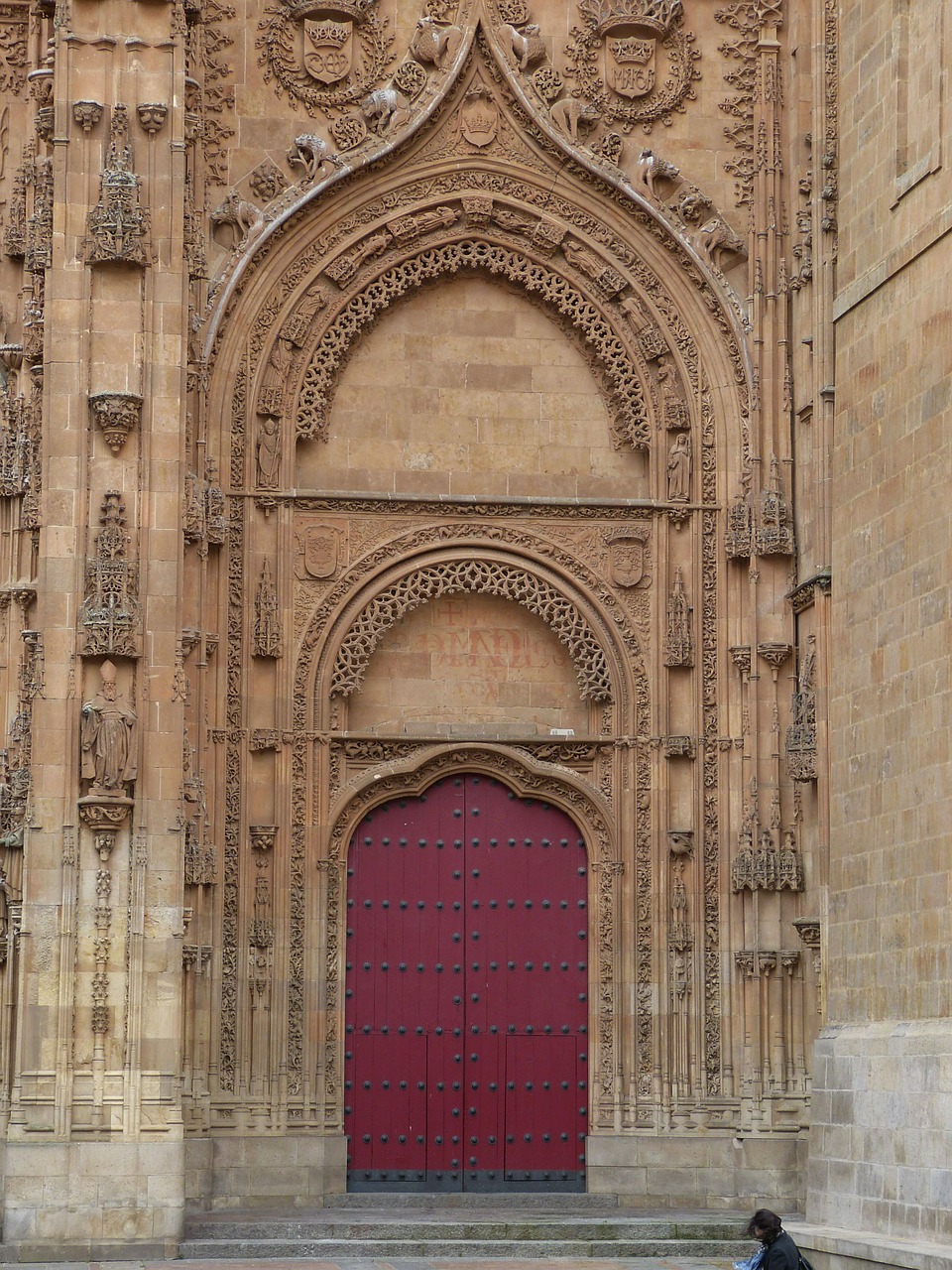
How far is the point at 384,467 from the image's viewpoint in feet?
66.5

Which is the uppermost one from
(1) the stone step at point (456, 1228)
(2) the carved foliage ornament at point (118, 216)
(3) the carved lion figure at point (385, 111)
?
(3) the carved lion figure at point (385, 111)

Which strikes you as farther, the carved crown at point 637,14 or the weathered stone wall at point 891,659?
the carved crown at point 637,14

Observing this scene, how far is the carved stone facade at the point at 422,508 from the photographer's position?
1831 centimetres

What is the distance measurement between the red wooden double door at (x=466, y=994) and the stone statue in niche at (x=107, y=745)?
2.70 meters

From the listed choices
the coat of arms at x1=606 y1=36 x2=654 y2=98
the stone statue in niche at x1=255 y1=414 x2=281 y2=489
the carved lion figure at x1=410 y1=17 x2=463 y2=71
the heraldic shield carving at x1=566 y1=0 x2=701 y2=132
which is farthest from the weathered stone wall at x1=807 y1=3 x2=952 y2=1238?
the stone statue in niche at x1=255 y1=414 x2=281 y2=489

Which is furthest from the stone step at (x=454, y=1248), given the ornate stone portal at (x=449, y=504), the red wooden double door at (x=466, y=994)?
the red wooden double door at (x=466, y=994)

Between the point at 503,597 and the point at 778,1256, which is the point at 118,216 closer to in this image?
the point at 503,597

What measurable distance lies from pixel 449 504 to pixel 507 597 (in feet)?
3.03

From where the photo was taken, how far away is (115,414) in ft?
59.5

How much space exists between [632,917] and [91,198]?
23.8 ft

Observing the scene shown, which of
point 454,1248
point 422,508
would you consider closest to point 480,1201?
point 454,1248

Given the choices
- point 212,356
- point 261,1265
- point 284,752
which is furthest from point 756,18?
point 261,1265

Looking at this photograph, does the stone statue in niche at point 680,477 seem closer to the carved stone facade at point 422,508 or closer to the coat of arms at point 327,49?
the carved stone facade at point 422,508

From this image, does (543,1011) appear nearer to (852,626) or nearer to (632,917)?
(632,917)
